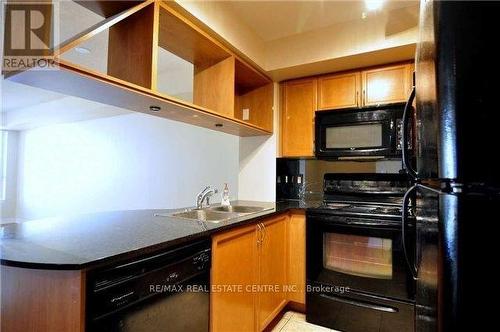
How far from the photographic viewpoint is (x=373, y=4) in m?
1.89

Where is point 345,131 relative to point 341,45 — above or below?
below

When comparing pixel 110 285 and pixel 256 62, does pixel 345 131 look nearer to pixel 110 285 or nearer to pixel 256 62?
pixel 256 62

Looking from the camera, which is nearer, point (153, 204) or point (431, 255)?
point (431, 255)

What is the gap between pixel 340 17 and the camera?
83.0 inches

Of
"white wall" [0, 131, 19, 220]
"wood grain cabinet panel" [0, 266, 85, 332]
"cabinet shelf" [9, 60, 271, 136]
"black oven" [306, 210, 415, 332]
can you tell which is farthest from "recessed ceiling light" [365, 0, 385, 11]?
"white wall" [0, 131, 19, 220]

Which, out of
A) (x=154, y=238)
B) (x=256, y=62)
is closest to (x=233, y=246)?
(x=154, y=238)

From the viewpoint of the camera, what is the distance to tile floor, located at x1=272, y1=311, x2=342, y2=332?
6.72ft

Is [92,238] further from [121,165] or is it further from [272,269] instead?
[121,165]

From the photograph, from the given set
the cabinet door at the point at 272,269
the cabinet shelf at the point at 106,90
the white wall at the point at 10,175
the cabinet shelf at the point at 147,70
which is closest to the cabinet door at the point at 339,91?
the cabinet shelf at the point at 147,70

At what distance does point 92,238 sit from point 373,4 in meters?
2.27

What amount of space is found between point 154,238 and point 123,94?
0.80 m

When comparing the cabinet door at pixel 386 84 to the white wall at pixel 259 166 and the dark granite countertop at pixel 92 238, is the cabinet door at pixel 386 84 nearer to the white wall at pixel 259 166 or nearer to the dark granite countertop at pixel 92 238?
the white wall at pixel 259 166

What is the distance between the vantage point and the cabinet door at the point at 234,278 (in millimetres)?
1411

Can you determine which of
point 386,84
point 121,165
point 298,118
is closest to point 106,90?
point 298,118
